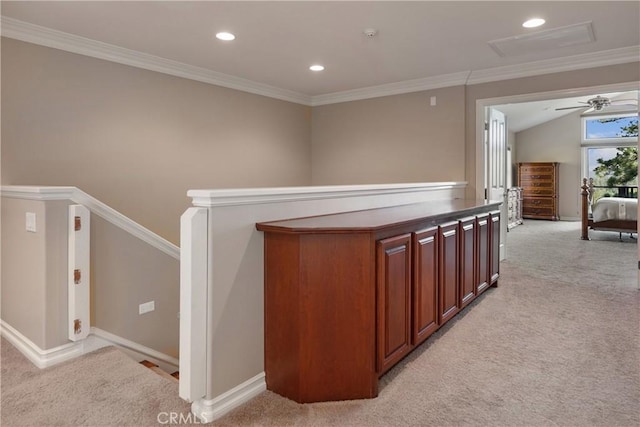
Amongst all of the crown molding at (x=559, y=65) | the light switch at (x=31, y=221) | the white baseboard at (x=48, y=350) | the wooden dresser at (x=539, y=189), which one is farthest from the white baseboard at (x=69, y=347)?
the wooden dresser at (x=539, y=189)

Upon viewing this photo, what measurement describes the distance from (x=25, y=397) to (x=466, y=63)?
453cm

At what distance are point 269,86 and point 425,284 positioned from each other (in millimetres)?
3714

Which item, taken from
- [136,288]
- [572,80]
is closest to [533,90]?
[572,80]

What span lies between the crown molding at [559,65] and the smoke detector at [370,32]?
1.73m

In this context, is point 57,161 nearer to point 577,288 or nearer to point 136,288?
point 136,288

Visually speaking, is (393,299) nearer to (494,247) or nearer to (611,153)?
(494,247)

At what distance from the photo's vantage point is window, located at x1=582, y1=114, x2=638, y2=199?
9570mm

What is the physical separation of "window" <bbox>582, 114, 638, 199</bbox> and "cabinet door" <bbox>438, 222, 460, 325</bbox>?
28.4 ft

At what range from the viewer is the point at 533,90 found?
4336 millimetres

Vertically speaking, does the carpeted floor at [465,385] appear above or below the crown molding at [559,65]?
below

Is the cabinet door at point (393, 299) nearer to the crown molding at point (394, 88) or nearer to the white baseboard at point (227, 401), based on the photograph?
the white baseboard at point (227, 401)

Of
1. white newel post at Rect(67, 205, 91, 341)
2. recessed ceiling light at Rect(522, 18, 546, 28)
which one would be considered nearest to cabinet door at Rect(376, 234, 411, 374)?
white newel post at Rect(67, 205, 91, 341)

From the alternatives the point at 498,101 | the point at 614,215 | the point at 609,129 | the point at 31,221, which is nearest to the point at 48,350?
the point at 31,221

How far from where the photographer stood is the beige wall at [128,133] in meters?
3.23
